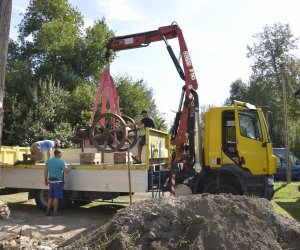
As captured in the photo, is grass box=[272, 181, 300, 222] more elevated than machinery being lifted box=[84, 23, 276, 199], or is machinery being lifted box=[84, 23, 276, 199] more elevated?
machinery being lifted box=[84, 23, 276, 199]

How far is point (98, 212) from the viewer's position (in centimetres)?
1027

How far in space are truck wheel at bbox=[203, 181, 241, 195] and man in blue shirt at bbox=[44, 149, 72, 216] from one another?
324 cm

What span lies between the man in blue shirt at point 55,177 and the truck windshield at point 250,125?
13.4ft

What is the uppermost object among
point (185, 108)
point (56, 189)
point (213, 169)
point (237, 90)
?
point (237, 90)

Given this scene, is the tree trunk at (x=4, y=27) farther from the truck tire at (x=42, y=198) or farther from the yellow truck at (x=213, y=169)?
the truck tire at (x=42, y=198)

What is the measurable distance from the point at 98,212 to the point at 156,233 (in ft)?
16.6

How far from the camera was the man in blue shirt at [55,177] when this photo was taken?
30.4 ft

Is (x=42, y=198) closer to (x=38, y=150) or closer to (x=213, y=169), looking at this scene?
(x=38, y=150)

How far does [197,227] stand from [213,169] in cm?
359

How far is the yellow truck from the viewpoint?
8750 mm

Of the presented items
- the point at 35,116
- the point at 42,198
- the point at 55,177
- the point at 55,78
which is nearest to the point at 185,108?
the point at 55,177

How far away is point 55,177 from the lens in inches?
364

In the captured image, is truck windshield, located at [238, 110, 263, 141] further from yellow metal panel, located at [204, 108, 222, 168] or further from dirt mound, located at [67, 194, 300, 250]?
dirt mound, located at [67, 194, 300, 250]

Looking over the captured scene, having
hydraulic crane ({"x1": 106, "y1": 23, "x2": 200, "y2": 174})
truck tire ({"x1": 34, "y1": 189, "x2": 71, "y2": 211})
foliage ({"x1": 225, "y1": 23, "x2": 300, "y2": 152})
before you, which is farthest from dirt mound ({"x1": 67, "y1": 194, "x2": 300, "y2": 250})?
foliage ({"x1": 225, "y1": 23, "x2": 300, "y2": 152})
